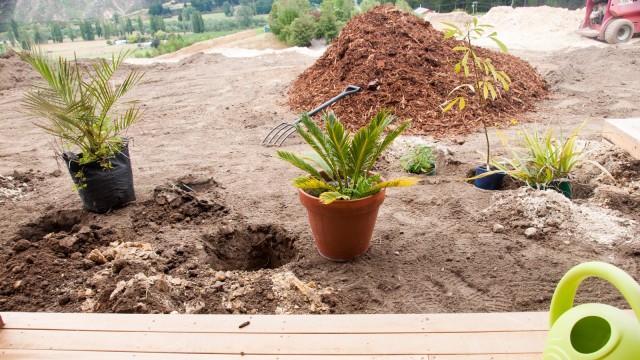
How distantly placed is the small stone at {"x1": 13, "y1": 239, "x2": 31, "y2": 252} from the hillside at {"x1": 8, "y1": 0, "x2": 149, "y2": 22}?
1.47m

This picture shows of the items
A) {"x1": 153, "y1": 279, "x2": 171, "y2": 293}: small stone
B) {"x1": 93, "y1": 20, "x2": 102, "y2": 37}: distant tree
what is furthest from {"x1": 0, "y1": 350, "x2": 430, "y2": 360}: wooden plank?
{"x1": 93, "y1": 20, "x2": 102, "y2": 37}: distant tree

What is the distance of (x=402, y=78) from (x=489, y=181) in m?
2.77

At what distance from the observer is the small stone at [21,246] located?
2.88 metres

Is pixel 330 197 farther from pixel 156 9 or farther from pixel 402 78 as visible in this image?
pixel 156 9

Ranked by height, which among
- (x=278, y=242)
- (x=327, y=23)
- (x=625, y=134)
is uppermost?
(x=327, y=23)

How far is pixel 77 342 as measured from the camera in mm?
1645

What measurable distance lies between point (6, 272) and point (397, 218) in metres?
2.42

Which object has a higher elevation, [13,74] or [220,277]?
[13,74]

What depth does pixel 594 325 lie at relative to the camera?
109cm

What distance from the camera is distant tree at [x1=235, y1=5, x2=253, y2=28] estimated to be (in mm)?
7363

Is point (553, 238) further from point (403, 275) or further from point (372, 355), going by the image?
point (372, 355)

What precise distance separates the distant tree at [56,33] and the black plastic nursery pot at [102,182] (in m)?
0.96

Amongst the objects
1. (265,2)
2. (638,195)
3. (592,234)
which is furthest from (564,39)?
(592,234)

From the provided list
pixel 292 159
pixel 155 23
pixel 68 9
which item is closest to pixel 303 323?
pixel 292 159
